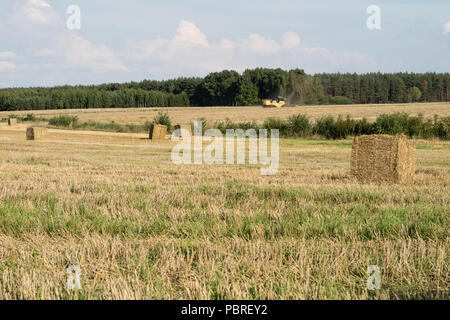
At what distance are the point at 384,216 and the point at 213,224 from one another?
2.24m

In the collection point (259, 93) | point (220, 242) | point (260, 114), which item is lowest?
point (220, 242)

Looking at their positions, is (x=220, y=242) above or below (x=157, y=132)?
below

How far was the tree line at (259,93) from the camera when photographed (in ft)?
374

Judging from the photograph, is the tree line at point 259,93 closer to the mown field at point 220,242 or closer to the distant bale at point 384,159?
the distant bale at point 384,159

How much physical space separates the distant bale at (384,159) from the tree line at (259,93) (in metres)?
98.1

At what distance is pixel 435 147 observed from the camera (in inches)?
1101

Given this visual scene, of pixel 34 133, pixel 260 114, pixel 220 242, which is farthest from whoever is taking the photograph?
pixel 260 114

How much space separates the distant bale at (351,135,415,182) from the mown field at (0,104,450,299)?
2.86 m

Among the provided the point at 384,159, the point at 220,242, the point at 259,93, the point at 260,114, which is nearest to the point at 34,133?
the point at 384,159

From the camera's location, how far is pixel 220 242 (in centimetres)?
499

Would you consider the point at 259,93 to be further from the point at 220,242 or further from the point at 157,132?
the point at 220,242

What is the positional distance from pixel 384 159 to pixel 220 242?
329 inches

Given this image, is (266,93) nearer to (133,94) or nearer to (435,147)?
(133,94)
